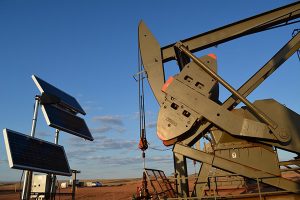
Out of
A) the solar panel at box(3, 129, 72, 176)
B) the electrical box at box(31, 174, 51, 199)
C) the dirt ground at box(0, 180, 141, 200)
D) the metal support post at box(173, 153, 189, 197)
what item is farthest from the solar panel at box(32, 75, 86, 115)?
the dirt ground at box(0, 180, 141, 200)

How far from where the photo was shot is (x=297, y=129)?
7090mm

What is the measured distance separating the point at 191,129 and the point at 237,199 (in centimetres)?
203

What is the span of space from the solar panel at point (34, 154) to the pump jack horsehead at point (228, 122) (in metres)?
2.58

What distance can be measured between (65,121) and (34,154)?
5.19ft

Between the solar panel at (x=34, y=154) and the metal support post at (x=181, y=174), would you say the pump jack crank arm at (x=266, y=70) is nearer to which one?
the metal support post at (x=181, y=174)

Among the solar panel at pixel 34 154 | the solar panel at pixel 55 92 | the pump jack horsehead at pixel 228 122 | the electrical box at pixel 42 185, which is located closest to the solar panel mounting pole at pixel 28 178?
the solar panel at pixel 34 154

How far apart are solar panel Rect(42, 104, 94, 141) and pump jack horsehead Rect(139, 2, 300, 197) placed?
224 centimetres

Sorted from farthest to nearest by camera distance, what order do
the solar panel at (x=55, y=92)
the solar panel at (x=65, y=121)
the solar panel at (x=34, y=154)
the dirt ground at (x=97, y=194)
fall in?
the dirt ground at (x=97, y=194) < the solar panel at (x=55, y=92) < the solar panel at (x=65, y=121) < the solar panel at (x=34, y=154)

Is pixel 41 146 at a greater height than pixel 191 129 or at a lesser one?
lesser

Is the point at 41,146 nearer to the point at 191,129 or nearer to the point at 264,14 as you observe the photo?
the point at 191,129

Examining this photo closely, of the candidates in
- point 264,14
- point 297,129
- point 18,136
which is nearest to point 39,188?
point 18,136

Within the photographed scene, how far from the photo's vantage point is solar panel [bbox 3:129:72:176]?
4.95 meters

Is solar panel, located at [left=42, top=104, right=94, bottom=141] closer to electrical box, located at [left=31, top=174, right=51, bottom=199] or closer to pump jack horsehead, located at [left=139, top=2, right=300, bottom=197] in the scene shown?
electrical box, located at [left=31, top=174, right=51, bottom=199]

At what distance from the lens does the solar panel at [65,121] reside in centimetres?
621
